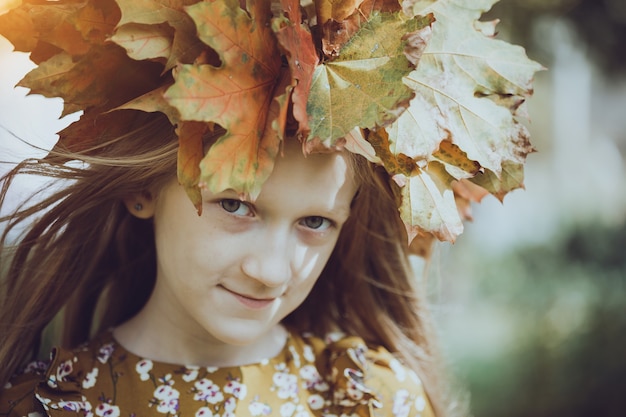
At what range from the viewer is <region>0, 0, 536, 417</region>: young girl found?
0.97m

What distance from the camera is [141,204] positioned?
49.6 inches

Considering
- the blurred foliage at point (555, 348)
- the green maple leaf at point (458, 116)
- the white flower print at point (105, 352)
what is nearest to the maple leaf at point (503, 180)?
the green maple leaf at point (458, 116)

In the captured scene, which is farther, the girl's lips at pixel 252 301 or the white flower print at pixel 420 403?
the white flower print at pixel 420 403

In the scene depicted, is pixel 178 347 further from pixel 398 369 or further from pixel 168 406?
pixel 398 369

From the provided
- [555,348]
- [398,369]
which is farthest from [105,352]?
[555,348]

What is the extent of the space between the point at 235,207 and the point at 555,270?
10.0ft

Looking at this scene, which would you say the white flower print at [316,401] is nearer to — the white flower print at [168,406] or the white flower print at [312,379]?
the white flower print at [312,379]

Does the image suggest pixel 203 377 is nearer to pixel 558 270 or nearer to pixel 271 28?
pixel 271 28

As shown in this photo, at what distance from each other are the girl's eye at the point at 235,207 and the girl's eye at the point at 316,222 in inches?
3.9

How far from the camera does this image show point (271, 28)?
99 centimetres

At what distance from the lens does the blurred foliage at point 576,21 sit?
12.7 ft

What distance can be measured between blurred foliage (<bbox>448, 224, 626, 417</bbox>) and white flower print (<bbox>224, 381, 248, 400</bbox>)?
98.5 inches

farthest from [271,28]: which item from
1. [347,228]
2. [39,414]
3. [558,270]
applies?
[558,270]

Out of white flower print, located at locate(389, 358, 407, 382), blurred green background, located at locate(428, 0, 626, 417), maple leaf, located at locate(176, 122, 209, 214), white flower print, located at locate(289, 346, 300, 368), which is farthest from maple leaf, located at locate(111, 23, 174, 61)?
blurred green background, located at locate(428, 0, 626, 417)
